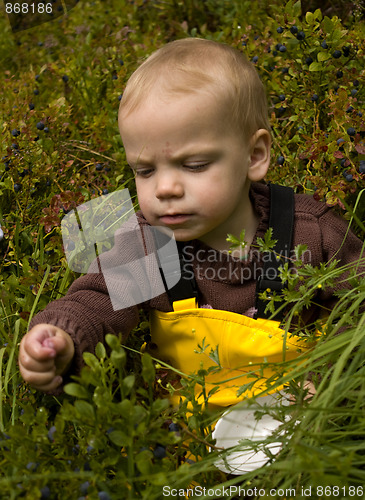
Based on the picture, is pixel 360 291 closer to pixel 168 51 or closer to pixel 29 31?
pixel 168 51

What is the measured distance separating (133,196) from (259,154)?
0.76m

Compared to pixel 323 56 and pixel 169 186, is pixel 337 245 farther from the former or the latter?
pixel 323 56

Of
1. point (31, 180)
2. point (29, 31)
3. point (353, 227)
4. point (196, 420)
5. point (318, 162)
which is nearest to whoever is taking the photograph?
point (196, 420)

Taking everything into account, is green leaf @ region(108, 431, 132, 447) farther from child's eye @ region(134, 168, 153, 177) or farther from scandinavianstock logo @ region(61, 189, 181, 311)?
child's eye @ region(134, 168, 153, 177)

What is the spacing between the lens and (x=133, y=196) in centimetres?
277

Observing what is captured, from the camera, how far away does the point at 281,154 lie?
293cm

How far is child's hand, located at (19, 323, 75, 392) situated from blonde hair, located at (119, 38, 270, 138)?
0.78 m

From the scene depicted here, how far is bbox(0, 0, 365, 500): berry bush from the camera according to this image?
1.43 m

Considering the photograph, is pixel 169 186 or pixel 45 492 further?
pixel 169 186

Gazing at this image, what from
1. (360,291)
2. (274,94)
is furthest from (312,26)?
(360,291)

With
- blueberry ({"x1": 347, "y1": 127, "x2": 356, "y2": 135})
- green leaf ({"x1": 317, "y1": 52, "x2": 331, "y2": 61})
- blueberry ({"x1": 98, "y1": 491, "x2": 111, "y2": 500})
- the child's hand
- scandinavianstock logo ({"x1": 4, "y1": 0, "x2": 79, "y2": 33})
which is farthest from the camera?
scandinavianstock logo ({"x1": 4, "y1": 0, "x2": 79, "y2": 33})

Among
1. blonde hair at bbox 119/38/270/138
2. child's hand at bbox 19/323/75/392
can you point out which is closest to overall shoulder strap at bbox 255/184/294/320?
blonde hair at bbox 119/38/270/138

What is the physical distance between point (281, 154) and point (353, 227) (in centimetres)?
57

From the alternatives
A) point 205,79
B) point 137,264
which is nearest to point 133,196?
point 137,264
